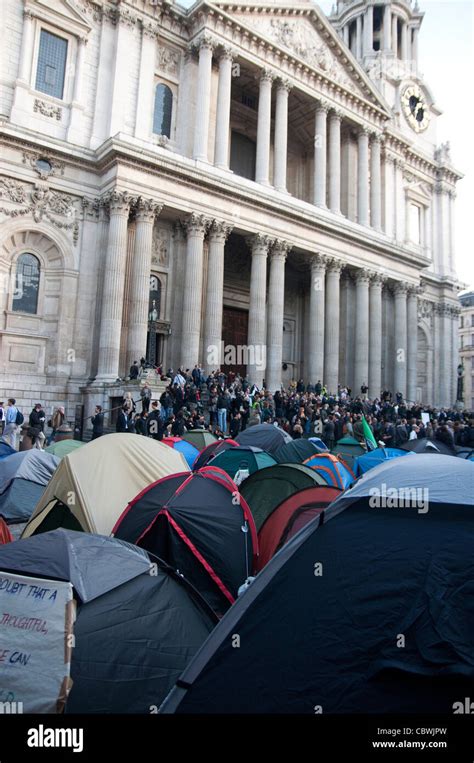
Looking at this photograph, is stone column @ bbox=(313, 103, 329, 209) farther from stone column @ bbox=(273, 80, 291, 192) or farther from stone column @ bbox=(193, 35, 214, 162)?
stone column @ bbox=(193, 35, 214, 162)

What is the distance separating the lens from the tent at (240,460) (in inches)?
416

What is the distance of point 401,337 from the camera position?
3550 centimetres

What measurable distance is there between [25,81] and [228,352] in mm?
16845

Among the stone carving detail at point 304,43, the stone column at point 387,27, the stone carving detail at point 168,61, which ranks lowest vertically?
the stone carving detail at point 168,61

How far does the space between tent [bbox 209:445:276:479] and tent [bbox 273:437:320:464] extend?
57.3 inches

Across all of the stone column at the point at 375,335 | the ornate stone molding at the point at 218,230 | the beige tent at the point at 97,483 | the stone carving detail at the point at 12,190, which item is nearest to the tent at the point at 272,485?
the beige tent at the point at 97,483

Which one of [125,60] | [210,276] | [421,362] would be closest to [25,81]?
[125,60]

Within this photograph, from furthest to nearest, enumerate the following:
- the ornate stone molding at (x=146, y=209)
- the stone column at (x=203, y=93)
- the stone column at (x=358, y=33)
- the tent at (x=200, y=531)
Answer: the stone column at (x=358, y=33)
the stone column at (x=203, y=93)
the ornate stone molding at (x=146, y=209)
the tent at (x=200, y=531)

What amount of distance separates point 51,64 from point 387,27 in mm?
36129

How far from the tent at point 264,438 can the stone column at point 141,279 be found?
10631 mm

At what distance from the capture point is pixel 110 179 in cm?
2406

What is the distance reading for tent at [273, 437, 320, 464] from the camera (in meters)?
12.3

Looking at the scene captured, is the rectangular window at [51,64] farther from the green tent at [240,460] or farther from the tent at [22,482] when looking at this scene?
the green tent at [240,460]

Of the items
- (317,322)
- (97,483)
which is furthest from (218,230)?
(97,483)
